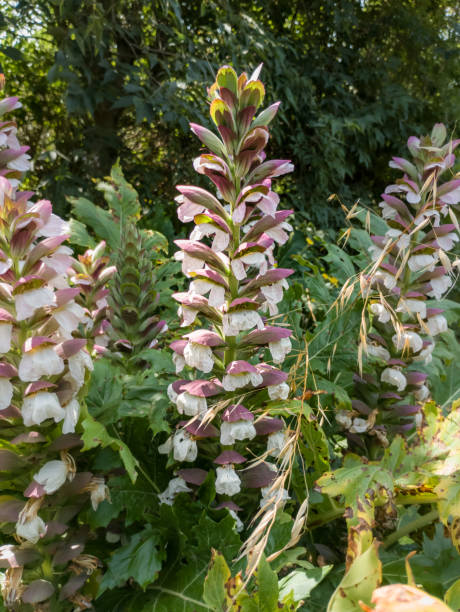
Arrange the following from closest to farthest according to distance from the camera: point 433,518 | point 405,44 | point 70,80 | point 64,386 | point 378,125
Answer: point 64,386 → point 433,518 → point 70,80 → point 378,125 → point 405,44

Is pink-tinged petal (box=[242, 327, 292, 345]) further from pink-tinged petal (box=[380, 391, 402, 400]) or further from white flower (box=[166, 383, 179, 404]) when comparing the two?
pink-tinged petal (box=[380, 391, 402, 400])

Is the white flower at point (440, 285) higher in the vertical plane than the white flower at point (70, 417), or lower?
higher

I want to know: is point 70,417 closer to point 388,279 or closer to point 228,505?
point 228,505

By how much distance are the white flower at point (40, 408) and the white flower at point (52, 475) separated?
3.3 inches

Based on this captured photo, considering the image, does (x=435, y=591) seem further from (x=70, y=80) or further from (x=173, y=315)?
(x=70, y=80)

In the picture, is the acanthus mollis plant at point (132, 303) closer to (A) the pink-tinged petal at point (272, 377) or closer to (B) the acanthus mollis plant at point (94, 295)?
(B) the acanthus mollis plant at point (94, 295)

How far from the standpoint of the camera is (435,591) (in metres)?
0.87

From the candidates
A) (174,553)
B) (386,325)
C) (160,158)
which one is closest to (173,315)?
(386,325)

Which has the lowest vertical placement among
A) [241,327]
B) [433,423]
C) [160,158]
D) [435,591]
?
[435,591]

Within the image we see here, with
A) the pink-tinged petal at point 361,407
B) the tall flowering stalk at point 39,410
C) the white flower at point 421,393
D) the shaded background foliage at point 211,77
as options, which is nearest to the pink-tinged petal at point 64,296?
the tall flowering stalk at point 39,410

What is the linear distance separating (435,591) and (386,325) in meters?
0.58

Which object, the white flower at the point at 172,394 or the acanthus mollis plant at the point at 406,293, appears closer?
the white flower at the point at 172,394

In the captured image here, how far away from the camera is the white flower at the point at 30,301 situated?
711mm

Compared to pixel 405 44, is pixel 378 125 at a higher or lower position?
lower
